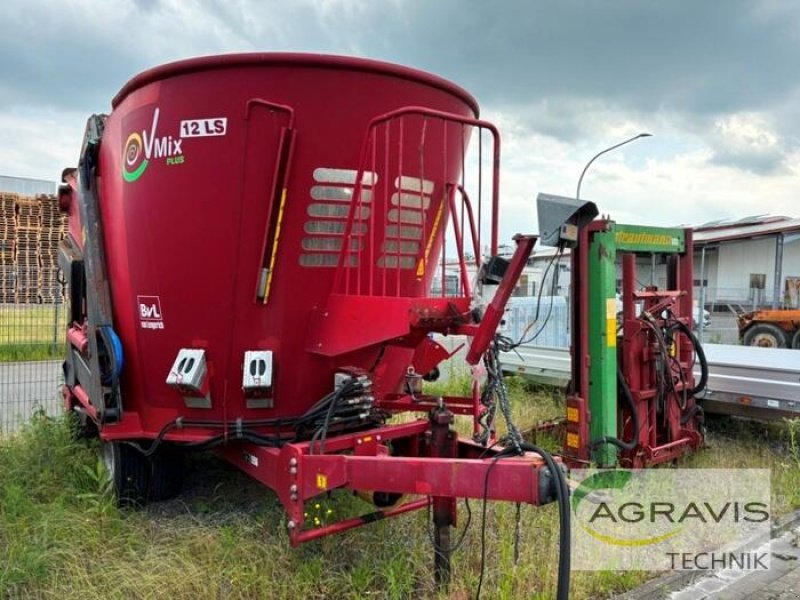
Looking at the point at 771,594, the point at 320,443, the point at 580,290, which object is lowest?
the point at 771,594

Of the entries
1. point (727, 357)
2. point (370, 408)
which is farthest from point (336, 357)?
point (727, 357)

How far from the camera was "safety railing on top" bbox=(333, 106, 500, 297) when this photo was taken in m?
3.25

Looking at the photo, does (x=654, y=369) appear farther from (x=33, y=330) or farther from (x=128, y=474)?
(x=33, y=330)

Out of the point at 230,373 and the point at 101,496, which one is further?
the point at 101,496

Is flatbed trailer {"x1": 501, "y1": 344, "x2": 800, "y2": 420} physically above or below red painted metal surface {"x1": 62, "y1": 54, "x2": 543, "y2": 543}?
below

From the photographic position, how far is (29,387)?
26.1 feet

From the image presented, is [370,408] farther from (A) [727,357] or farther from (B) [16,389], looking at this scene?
(B) [16,389]

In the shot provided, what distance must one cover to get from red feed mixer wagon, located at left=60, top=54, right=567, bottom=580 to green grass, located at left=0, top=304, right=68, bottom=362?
442cm

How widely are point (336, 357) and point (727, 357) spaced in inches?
208

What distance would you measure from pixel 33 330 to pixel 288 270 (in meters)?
5.87

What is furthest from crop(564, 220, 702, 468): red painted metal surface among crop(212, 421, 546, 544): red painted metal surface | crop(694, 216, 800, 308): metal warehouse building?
crop(694, 216, 800, 308): metal warehouse building

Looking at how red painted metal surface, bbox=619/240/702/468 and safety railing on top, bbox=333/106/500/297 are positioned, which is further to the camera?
red painted metal surface, bbox=619/240/702/468

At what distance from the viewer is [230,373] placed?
11.1 feet

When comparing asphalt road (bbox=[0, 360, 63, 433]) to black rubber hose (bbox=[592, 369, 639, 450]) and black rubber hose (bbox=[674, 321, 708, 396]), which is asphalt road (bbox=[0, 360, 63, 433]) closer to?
black rubber hose (bbox=[592, 369, 639, 450])
